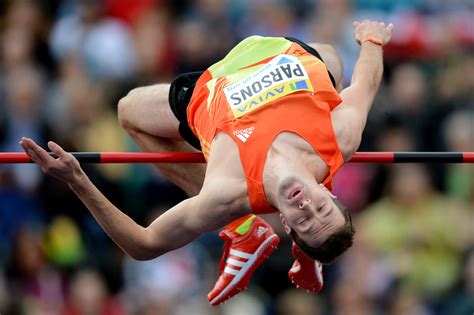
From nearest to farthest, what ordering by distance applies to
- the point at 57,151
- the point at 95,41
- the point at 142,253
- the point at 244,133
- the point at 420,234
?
1. the point at 57,151
2. the point at 244,133
3. the point at 142,253
4. the point at 420,234
5. the point at 95,41

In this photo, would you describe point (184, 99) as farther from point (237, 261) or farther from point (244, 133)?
point (237, 261)

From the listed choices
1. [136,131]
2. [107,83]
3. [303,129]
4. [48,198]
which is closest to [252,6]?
[107,83]

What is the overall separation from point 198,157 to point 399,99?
157 inches

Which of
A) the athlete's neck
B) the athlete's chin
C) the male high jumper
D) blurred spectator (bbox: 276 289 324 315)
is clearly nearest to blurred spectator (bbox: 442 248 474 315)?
blurred spectator (bbox: 276 289 324 315)

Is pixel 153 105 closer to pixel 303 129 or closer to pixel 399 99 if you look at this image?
pixel 303 129

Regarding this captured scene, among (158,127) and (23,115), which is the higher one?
(158,127)

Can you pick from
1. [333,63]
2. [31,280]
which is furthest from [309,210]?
[31,280]

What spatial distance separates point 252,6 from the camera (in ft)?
44.8

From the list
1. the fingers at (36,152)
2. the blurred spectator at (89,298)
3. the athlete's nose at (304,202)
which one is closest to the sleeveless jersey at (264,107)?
the athlete's nose at (304,202)

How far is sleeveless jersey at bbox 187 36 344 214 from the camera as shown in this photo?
8.20 meters

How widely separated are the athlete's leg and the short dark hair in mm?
1328

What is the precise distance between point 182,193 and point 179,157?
3.09m

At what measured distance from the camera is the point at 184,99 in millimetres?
8969

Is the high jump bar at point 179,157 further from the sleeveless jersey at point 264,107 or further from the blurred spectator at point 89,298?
the blurred spectator at point 89,298
